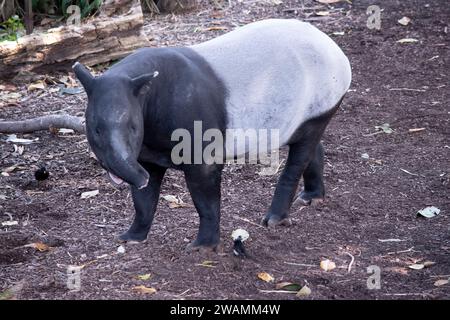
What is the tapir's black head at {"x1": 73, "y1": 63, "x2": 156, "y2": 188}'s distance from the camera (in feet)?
13.5

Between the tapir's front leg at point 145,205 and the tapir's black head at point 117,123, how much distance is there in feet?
2.71

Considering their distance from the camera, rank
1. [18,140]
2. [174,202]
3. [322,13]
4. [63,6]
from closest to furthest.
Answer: [174,202] → [18,140] → [63,6] → [322,13]

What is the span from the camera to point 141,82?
4.22 metres

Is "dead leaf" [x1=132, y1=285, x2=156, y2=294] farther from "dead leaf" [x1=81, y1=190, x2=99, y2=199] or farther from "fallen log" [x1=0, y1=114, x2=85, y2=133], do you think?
"fallen log" [x1=0, y1=114, x2=85, y2=133]

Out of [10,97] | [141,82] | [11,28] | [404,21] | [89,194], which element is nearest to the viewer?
[141,82]

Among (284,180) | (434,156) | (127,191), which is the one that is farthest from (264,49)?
(434,156)

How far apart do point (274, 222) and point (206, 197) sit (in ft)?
2.45

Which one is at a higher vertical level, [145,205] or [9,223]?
[145,205]

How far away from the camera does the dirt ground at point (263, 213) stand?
185 inches

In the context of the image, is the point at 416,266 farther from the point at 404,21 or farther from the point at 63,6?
the point at 63,6

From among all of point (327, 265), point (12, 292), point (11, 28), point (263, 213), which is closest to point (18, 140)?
point (11, 28)

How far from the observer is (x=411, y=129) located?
23.6ft

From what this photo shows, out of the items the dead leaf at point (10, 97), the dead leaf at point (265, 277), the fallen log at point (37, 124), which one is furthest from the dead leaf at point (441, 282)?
the dead leaf at point (10, 97)
